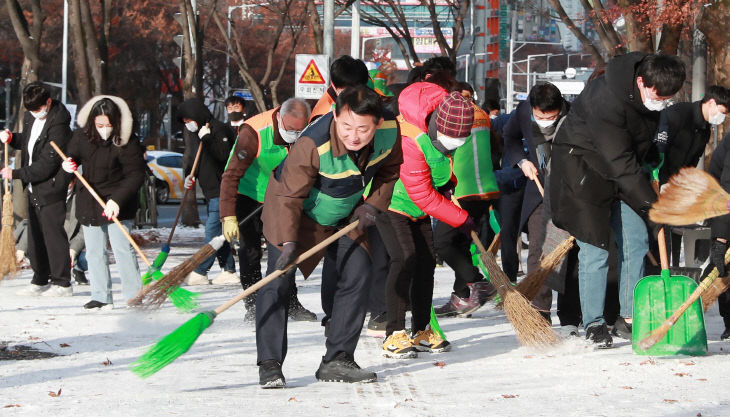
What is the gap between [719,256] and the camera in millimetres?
7020

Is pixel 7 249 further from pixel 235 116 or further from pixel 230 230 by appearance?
pixel 230 230

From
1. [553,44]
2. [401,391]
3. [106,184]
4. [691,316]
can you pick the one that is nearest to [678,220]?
[691,316]

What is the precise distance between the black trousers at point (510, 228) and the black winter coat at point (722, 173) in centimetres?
239

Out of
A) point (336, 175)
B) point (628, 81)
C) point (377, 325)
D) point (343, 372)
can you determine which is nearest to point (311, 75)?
point (377, 325)

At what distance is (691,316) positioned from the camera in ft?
22.1

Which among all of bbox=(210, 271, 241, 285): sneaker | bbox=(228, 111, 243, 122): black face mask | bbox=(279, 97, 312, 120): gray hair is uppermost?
bbox=(279, 97, 312, 120): gray hair

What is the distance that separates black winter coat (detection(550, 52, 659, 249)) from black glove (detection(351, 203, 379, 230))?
150cm

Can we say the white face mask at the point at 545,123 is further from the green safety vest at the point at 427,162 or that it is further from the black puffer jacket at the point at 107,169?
the black puffer jacket at the point at 107,169

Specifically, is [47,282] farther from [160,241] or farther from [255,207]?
[160,241]

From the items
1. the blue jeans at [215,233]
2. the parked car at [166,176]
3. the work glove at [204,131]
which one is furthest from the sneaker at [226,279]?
the parked car at [166,176]

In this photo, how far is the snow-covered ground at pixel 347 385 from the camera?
532 cm

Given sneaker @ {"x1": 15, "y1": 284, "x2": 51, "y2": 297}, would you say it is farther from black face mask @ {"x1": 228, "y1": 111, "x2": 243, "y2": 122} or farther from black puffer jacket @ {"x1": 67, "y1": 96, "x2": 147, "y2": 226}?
black face mask @ {"x1": 228, "y1": 111, "x2": 243, "y2": 122}

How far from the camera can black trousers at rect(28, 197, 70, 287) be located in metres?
10.1

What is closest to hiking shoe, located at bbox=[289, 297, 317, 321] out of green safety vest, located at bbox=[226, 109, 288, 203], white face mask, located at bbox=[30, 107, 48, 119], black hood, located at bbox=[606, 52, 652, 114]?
green safety vest, located at bbox=[226, 109, 288, 203]
